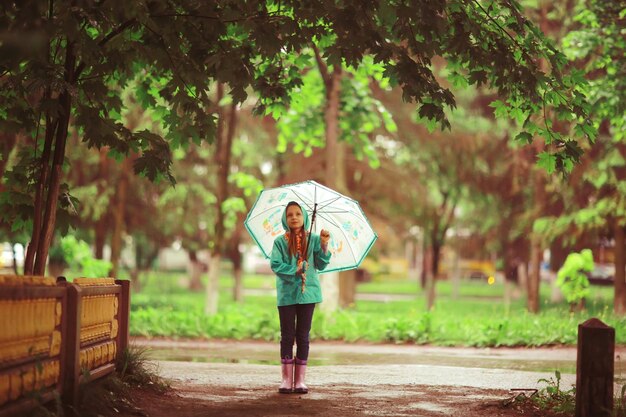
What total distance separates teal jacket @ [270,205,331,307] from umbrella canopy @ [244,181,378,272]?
733 mm

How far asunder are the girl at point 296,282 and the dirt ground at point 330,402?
13.8 inches

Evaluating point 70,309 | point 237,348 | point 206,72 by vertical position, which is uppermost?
point 206,72

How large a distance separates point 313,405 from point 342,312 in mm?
10349

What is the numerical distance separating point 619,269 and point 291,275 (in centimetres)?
1885

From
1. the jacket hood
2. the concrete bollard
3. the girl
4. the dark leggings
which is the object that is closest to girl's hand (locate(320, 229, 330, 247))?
the girl

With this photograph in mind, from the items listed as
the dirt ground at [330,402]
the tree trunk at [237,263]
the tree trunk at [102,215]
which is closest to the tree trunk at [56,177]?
the dirt ground at [330,402]

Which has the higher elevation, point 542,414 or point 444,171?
point 444,171

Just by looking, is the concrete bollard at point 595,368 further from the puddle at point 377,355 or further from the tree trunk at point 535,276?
the tree trunk at point 535,276

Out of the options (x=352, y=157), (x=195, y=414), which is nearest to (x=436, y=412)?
(x=195, y=414)

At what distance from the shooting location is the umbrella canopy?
33.0 ft

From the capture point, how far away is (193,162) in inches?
1268

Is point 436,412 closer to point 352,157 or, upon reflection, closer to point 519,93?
point 519,93

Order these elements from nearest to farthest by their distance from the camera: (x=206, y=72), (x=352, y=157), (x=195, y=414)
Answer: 1. (x=195, y=414)
2. (x=206, y=72)
3. (x=352, y=157)

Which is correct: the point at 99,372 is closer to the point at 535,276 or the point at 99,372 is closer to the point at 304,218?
the point at 304,218
